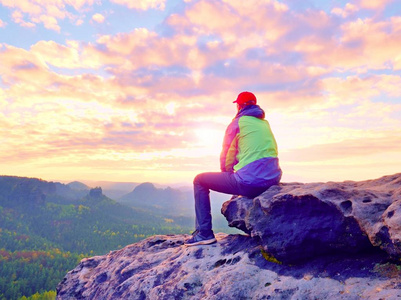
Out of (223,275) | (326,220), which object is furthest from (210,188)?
(326,220)

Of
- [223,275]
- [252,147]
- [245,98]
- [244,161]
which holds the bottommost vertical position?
[223,275]

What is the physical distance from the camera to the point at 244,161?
28.9ft

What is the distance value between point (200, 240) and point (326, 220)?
4484 mm

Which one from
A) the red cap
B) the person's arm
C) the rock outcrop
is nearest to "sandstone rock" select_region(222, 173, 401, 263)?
the rock outcrop

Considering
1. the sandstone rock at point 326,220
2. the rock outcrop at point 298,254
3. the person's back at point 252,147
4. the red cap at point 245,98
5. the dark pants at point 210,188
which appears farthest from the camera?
the red cap at point 245,98

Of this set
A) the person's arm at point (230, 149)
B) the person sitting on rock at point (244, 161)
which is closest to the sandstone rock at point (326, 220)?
the person sitting on rock at point (244, 161)

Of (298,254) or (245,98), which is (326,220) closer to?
(298,254)

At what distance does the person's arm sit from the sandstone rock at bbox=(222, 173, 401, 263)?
1489 mm

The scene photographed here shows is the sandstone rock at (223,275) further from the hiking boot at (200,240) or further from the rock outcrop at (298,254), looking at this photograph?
the hiking boot at (200,240)

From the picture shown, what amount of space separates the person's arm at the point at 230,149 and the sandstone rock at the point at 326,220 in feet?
4.88

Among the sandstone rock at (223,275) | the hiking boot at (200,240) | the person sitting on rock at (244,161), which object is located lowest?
the sandstone rock at (223,275)

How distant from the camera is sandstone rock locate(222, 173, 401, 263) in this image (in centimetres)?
639

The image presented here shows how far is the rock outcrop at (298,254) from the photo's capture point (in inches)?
247

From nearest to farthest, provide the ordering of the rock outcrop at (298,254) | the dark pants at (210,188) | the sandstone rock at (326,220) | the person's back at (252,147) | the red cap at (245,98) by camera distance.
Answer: the rock outcrop at (298,254)
the sandstone rock at (326,220)
the person's back at (252,147)
the dark pants at (210,188)
the red cap at (245,98)
